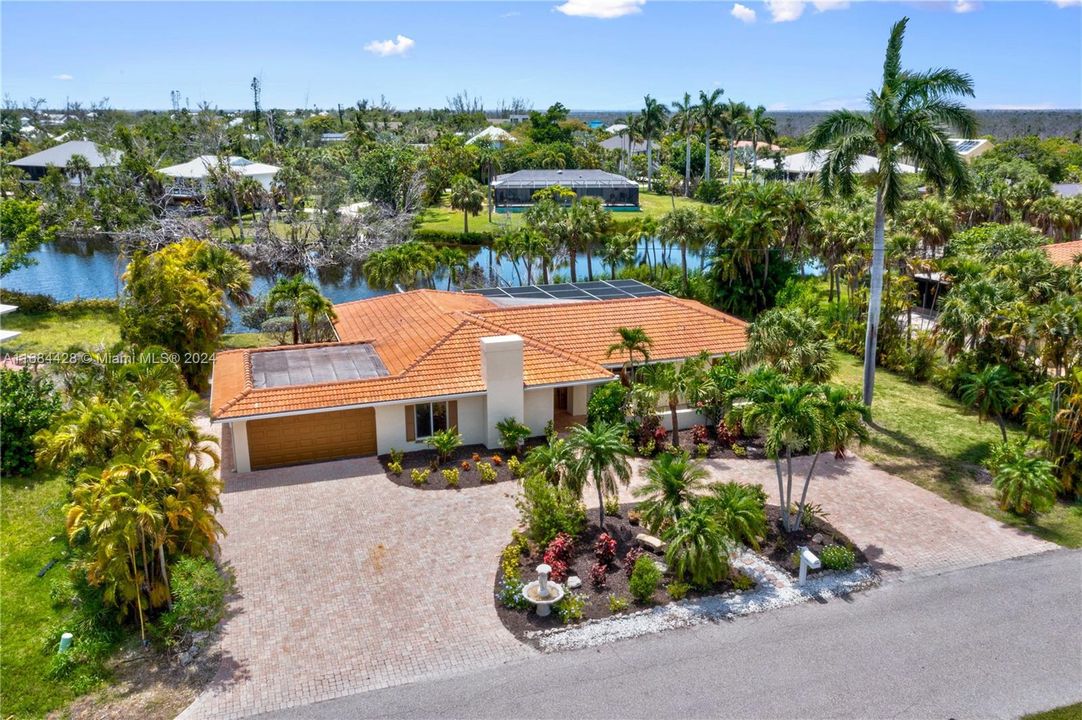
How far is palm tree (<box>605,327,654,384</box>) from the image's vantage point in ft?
84.3

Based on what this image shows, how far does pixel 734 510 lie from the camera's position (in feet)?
57.9

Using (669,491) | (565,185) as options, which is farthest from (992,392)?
(565,185)

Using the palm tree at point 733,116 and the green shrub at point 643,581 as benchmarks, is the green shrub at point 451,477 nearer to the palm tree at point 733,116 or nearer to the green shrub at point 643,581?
the green shrub at point 643,581

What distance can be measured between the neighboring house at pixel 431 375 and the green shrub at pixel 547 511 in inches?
245

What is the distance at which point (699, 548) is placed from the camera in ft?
55.7

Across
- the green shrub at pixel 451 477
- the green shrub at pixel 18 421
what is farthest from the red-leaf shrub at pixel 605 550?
the green shrub at pixel 18 421

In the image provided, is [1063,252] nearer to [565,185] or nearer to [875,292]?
[875,292]

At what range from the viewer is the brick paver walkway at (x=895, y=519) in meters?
19.1

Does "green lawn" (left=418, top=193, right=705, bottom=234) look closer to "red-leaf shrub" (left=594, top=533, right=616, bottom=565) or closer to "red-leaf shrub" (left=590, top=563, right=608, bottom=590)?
"red-leaf shrub" (left=594, top=533, right=616, bottom=565)

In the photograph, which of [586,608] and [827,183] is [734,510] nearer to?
[586,608]

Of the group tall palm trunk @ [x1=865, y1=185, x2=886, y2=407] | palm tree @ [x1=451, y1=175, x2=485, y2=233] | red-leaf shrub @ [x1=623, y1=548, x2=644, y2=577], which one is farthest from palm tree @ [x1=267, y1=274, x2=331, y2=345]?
palm tree @ [x1=451, y1=175, x2=485, y2=233]

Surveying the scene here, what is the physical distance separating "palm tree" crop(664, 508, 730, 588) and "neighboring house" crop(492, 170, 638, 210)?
2722 inches

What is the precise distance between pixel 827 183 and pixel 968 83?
16.0 feet

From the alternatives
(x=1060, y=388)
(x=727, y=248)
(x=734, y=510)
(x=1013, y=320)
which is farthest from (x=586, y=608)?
(x=727, y=248)
